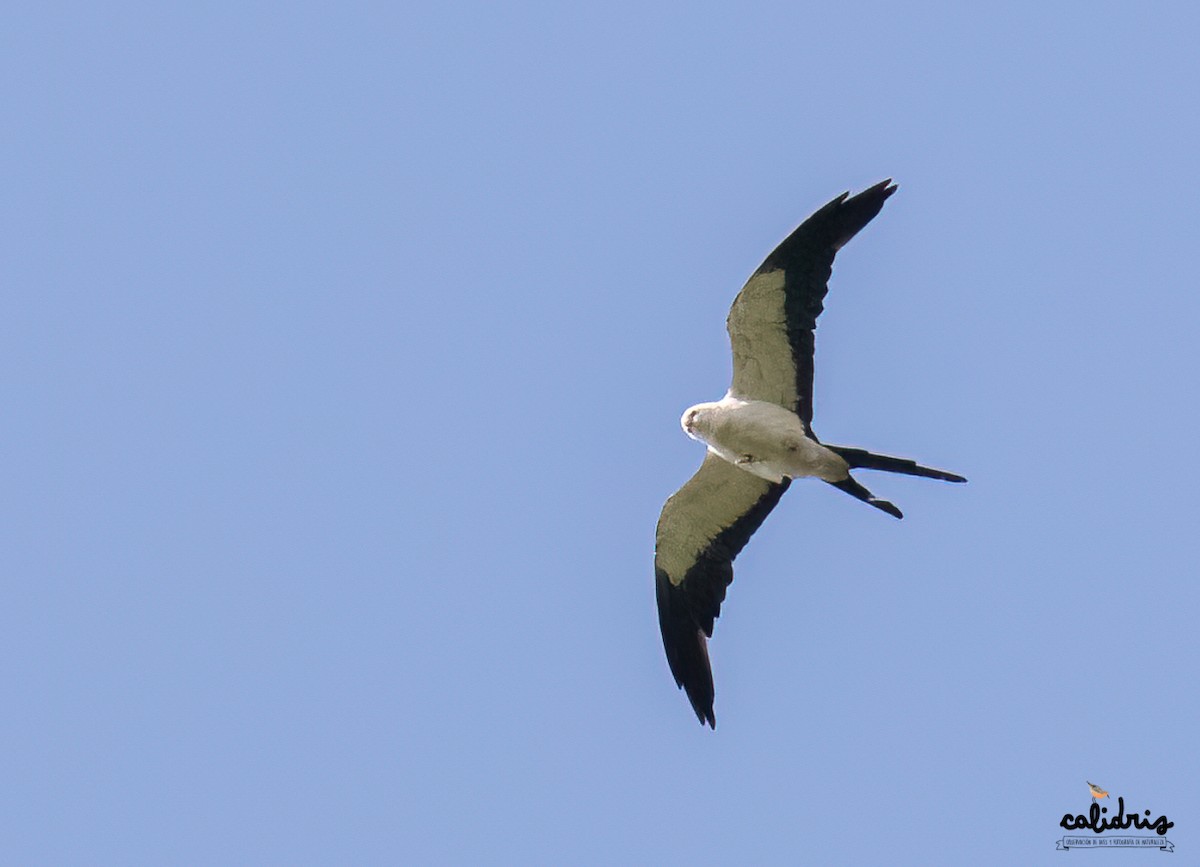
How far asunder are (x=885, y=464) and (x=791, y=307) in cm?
171

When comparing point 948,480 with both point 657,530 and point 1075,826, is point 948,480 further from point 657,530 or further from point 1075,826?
point 1075,826

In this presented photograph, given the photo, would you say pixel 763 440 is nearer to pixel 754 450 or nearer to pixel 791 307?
pixel 754 450

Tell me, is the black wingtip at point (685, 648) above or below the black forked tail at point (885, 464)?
below

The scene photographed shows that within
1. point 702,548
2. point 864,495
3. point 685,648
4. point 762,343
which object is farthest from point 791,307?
point 685,648

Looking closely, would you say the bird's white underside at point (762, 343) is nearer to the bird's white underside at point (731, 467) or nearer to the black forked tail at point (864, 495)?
the bird's white underside at point (731, 467)

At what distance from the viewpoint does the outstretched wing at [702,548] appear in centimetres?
1580

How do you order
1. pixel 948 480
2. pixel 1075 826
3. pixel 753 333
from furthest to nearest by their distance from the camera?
1. pixel 1075 826
2. pixel 753 333
3. pixel 948 480

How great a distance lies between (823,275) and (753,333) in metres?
0.90

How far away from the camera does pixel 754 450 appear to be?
1505 cm

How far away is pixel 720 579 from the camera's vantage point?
15953 mm

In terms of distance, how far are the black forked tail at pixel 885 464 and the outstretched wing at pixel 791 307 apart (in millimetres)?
644

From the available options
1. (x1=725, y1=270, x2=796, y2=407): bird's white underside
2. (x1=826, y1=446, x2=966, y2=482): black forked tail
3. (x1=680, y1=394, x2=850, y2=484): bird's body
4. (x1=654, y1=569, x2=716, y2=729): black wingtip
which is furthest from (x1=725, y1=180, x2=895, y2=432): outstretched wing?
(x1=654, y1=569, x2=716, y2=729): black wingtip

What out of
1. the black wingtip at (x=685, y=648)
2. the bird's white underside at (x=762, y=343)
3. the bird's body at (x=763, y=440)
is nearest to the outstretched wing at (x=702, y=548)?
the black wingtip at (x=685, y=648)

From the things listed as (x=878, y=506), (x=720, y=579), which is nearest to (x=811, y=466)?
(x=878, y=506)
